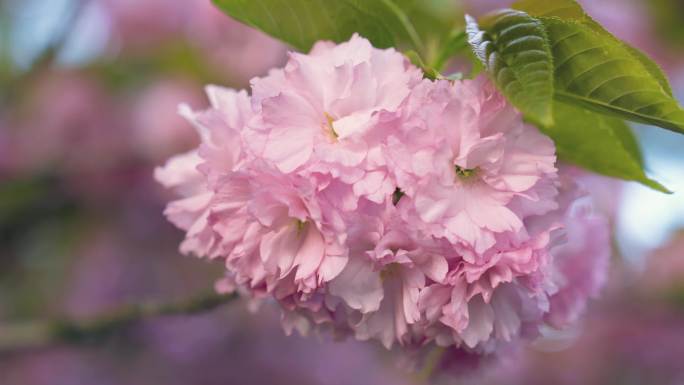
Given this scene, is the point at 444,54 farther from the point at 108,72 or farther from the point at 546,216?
the point at 108,72

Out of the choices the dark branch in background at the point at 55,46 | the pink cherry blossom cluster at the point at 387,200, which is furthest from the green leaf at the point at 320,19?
the dark branch in background at the point at 55,46

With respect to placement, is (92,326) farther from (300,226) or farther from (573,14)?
(573,14)

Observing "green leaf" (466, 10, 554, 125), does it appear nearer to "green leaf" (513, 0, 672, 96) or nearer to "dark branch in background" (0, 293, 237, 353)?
"green leaf" (513, 0, 672, 96)

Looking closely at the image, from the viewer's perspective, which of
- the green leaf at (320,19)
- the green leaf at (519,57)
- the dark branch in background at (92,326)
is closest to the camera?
the green leaf at (519,57)

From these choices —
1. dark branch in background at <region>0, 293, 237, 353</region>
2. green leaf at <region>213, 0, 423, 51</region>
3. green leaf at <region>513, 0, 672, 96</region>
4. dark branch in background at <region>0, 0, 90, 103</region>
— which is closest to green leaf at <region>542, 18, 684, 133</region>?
green leaf at <region>513, 0, 672, 96</region>

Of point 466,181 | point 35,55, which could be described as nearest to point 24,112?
point 35,55

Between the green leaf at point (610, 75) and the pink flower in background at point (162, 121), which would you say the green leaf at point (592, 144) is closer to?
the green leaf at point (610, 75)
